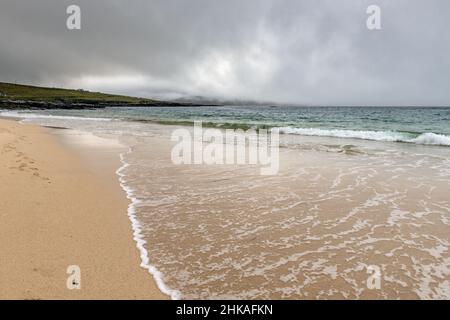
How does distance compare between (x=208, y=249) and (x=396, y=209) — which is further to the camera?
(x=396, y=209)

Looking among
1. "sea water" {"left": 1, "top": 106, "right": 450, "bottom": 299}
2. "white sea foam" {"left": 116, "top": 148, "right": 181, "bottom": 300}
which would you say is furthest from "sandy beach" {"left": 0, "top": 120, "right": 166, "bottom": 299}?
"sea water" {"left": 1, "top": 106, "right": 450, "bottom": 299}

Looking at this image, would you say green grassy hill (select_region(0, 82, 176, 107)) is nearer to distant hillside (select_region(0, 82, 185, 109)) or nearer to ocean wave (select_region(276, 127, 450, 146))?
distant hillside (select_region(0, 82, 185, 109))

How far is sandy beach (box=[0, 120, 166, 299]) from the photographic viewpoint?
3264 millimetres

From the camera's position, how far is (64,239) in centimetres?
436

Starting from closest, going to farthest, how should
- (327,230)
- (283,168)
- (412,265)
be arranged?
1. (412,265)
2. (327,230)
3. (283,168)

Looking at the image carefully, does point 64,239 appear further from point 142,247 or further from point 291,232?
point 291,232

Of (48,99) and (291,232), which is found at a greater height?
(48,99)

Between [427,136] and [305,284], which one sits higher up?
[427,136]

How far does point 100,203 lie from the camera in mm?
6188

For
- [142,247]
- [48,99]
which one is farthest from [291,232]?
[48,99]

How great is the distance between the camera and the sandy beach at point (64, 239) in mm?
3264
